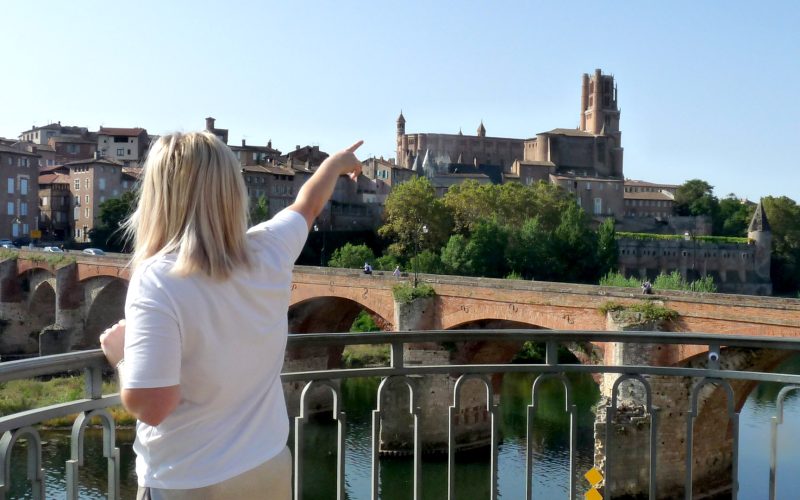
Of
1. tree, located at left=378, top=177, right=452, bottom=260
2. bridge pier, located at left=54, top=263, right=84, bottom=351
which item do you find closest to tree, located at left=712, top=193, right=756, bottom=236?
tree, located at left=378, top=177, right=452, bottom=260

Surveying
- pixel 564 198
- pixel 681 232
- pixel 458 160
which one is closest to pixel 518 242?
pixel 564 198

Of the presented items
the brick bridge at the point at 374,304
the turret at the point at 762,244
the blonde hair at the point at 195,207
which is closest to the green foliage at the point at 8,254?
the brick bridge at the point at 374,304

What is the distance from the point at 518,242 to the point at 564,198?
36.1 feet

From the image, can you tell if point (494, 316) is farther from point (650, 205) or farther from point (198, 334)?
point (650, 205)

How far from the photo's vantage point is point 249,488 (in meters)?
1.90

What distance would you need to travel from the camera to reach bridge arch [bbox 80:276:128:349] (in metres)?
31.8

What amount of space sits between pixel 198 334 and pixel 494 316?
17.7 meters

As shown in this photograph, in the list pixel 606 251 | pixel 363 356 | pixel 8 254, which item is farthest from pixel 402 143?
pixel 363 356

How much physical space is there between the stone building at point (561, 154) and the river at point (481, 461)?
42.8 metres

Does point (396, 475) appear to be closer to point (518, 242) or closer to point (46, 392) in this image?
point (46, 392)

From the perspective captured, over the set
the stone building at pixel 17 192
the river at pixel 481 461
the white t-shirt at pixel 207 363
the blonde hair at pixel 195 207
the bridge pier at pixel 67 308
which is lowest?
the river at pixel 481 461

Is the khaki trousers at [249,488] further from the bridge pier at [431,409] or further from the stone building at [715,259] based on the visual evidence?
the stone building at [715,259]

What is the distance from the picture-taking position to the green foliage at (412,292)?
68.5 feet

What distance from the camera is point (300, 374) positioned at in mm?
3217
